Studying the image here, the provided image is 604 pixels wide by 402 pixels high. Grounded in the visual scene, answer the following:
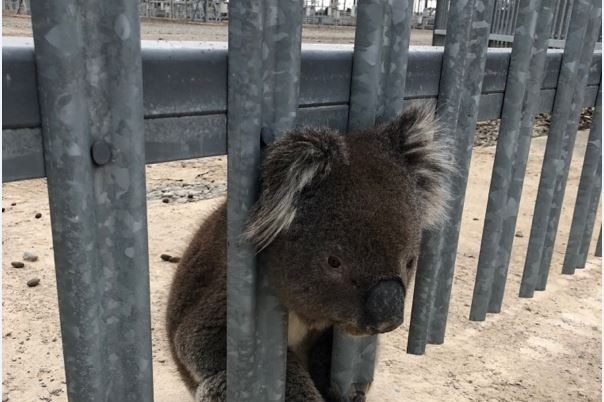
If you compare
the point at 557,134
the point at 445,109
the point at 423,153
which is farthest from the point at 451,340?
the point at 423,153

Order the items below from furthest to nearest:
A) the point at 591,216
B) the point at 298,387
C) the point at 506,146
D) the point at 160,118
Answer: the point at 591,216
the point at 506,146
the point at 298,387
the point at 160,118

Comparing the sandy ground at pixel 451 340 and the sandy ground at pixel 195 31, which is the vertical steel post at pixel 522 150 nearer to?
the sandy ground at pixel 451 340

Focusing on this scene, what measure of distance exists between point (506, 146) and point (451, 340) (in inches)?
49.8

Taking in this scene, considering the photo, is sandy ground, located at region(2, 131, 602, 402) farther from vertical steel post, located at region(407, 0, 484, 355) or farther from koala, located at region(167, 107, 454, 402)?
koala, located at region(167, 107, 454, 402)

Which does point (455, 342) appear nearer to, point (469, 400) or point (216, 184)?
point (469, 400)

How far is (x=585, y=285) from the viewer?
446 centimetres

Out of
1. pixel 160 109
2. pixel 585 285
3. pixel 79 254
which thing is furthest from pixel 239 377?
pixel 585 285

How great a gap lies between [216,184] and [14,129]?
5.08m

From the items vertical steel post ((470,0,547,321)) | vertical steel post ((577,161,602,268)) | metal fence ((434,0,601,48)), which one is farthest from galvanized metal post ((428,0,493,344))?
metal fence ((434,0,601,48))

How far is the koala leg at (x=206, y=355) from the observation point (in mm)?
2289

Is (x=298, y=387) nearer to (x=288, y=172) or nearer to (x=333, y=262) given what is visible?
Result: (x=333, y=262)

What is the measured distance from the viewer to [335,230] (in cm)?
177

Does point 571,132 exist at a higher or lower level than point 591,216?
higher

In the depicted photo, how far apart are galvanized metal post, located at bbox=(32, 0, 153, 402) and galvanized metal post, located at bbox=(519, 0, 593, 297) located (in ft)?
8.91
